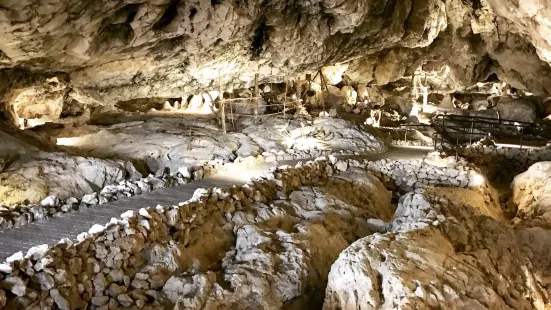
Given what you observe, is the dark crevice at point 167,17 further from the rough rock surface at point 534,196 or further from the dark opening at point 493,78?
the dark opening at point 493,78

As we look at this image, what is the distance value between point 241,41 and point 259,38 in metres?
1.02

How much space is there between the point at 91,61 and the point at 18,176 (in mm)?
4516

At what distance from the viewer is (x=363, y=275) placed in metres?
7.02

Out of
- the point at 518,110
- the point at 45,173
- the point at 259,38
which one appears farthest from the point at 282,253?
the point at 518,110

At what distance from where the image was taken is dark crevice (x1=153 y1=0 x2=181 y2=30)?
14.2m

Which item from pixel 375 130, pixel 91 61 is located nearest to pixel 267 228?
pixel 91 61

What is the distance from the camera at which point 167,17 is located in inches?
565

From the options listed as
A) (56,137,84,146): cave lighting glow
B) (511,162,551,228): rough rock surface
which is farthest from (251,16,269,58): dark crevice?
(511,162,551,228): rough rock surface

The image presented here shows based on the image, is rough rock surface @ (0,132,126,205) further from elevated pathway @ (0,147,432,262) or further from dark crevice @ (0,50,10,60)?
elevated pathway @ (0,147,432,262)

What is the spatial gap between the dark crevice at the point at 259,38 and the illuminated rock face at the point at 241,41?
5cm

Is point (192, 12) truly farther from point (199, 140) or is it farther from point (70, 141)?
point (70, 141)

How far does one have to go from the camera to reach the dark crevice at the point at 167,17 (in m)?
14.2

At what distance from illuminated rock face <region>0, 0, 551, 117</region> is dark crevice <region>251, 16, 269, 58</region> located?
2.0 inches

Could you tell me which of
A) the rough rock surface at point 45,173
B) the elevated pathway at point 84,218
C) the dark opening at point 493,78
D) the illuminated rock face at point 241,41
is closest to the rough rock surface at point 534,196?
the illuminated rock face at point 241,41
